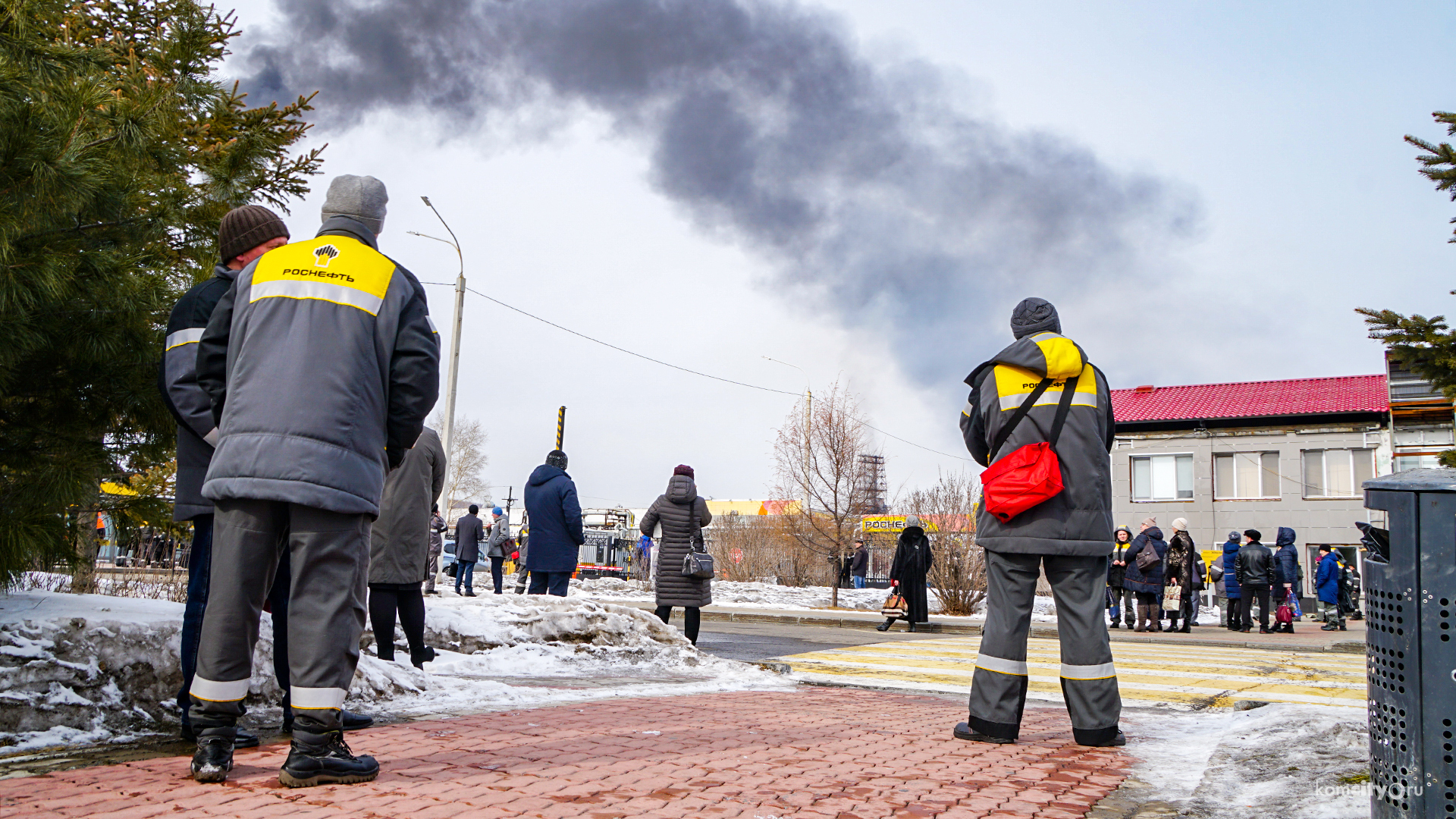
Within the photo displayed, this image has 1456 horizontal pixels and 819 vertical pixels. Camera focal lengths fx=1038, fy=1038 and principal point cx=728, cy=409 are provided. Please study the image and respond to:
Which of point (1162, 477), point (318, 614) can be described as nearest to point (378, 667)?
point (318, 614)

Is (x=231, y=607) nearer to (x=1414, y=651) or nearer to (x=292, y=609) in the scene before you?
(x=292, y=609)

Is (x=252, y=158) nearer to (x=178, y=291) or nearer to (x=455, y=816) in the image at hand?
(x=178, y=291)

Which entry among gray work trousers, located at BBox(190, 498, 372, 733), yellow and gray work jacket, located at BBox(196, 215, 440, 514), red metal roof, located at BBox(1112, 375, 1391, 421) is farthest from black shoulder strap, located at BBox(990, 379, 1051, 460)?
red metal roof, located at BBox(1112, 375, 1391, 421)

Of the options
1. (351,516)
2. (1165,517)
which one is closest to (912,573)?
(351,516)

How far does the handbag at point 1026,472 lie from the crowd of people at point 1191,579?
1265 cm

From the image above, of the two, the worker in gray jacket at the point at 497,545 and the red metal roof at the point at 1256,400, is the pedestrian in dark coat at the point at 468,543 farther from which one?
the red metal roof at the point at 1256,400

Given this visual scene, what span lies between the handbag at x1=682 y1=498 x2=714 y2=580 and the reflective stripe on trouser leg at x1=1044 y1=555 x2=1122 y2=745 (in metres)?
5.44

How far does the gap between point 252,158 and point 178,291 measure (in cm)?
100

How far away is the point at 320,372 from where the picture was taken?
3463 mm

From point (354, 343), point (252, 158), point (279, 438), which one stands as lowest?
point (279, 438)

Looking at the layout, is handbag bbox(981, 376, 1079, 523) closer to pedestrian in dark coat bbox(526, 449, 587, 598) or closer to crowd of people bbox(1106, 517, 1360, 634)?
pedestrian in dark coat bbox(526, 449, 587, 598)

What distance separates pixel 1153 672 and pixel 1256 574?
33.4ft

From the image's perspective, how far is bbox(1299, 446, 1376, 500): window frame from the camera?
33.8 meters

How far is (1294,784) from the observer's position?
144 inches
